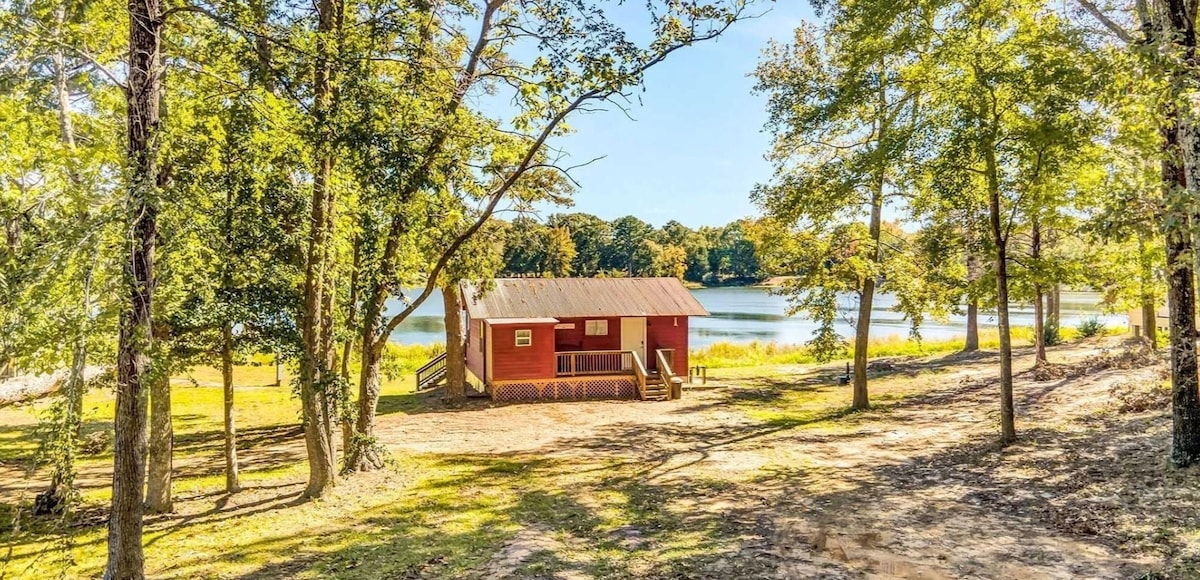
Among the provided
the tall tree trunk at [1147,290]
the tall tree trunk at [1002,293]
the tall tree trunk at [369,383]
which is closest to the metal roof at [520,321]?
the tall tree trunk at [369,383]

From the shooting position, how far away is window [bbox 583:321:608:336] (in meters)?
22.3

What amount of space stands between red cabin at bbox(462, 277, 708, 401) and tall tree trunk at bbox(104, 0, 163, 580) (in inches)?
521

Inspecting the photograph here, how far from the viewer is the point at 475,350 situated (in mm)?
23453

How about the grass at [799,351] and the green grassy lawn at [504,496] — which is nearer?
the green grassy lawn at [504,496]

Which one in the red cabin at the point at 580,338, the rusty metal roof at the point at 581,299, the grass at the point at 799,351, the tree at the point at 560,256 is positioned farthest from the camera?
the tree at the point at 560,256

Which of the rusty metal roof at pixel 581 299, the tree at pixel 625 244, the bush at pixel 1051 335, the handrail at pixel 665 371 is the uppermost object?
the tree at pixel 625 244

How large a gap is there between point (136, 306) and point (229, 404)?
5424 millimetres

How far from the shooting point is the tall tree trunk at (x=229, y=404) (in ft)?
30.7

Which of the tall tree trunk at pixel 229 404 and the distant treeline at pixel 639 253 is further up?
the distant treeline at pixel 639 253

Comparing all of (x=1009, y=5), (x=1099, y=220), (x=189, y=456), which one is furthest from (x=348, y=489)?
(x=1009, y=5)

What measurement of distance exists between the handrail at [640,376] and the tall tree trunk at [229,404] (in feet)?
39.1

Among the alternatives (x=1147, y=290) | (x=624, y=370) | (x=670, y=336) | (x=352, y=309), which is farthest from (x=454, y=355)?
(x=1147, y=290)

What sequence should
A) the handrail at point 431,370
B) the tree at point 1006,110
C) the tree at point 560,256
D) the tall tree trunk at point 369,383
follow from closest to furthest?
the tree at point 1006,110 < the tall tree trunk at point 369,383 < the handrail at point 431,370 < the tree at point 560,256

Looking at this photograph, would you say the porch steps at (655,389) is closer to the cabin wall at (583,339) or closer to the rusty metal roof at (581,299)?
the cabin wall at (583,339)
